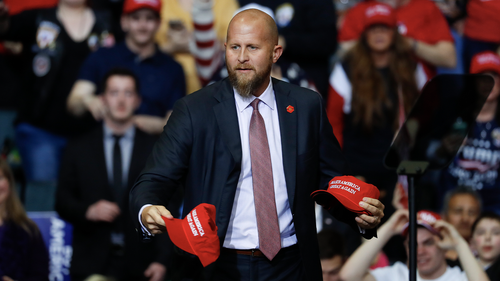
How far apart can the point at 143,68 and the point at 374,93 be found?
1.94 meters

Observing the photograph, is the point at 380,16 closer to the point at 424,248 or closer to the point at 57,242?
the point at 424,248

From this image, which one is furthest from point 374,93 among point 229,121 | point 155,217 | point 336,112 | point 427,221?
point 155,217

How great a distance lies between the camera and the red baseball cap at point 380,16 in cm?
532

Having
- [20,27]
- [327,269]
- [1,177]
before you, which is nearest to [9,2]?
[20,27]

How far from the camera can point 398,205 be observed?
462 centimetres

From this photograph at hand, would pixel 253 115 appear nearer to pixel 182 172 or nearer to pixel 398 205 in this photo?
pixel 182 172

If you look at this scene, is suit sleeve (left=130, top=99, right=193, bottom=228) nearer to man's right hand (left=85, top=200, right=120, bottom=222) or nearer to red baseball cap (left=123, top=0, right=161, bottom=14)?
man's right hand (left=85, top=200, right=120, bottom=222)

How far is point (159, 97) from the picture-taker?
539cm

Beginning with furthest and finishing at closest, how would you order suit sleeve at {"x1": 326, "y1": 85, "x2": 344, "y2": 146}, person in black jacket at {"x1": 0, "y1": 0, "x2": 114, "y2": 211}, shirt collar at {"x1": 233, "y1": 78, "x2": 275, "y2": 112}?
person in black jacket at {"x1": 0, "y1": 0, "x2": 114, "y2": 211}, suit sleeve at {"x1": 326, "y1": 85, "x2": 344, "y2": 146}, shirt collar at {"x1": 233, "y1": 78, "x2": 275, "y2": 112}

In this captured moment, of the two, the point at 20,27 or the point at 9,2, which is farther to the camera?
the point at 9,2

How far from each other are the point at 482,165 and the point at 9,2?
4.52m

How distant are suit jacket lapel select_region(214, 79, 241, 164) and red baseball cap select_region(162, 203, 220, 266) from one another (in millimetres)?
395

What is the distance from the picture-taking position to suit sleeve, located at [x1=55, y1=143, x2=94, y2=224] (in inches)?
184

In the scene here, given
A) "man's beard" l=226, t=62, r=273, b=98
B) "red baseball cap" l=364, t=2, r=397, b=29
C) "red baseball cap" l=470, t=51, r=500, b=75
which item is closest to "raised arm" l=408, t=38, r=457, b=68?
"red baseball cap" l=470, t=51, r=500, b=75
